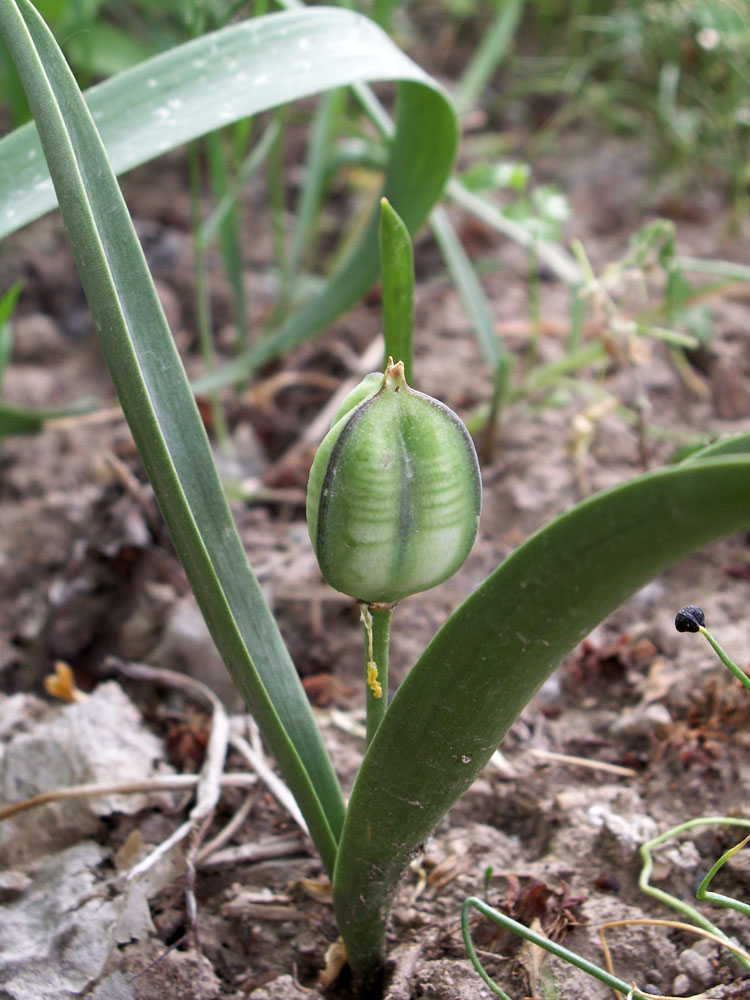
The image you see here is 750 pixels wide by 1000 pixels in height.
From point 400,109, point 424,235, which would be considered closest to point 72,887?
Result: point 400,109

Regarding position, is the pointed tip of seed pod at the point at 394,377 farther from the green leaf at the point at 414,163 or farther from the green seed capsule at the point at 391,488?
the green leaf at the point at 414,163

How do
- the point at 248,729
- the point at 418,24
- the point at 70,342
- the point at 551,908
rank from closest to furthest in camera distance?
the point at 551,908 < the point at 248,729 < the point at 70,342 < the point at 418,24

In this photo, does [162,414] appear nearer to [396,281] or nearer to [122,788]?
[396,281]

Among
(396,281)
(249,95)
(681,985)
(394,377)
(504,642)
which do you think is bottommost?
(681,985)

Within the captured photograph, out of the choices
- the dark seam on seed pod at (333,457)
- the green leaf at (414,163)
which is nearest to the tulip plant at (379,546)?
the dark seam on seed pod at (333,457)

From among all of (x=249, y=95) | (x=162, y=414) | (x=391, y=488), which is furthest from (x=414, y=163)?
(x=391, y=488)

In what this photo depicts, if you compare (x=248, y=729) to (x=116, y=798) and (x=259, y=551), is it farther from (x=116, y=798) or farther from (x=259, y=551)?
(x=259, y=551)
